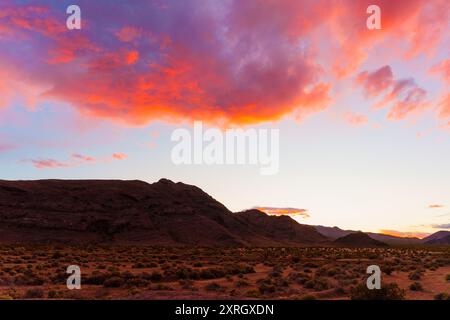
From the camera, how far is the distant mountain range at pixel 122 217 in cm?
9688

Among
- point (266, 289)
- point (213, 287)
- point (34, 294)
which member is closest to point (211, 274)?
point (213, 287)

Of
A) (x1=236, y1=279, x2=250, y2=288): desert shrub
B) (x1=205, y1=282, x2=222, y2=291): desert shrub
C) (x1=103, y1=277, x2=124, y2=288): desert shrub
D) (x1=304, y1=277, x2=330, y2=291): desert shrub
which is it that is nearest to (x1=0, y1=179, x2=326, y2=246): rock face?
(x1=236, y1=279, x2=250, y2=288): desert shrub

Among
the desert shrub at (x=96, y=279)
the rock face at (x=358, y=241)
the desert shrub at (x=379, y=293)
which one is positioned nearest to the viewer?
the desert shrub at (x=379, y=293)

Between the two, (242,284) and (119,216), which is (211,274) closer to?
(242,284)

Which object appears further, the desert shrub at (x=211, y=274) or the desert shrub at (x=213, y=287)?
the desert shrub at (x=211, y=274)

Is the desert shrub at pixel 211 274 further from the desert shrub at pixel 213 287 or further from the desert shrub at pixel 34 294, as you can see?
the desert shrub at pixel 34 294

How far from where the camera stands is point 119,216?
111 meters

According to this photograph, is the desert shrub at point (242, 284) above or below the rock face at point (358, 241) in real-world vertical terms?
above

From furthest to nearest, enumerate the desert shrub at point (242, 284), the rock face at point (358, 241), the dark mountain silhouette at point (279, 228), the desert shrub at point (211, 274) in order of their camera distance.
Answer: the dark mountain silhouette at point (279, 228), the rock face at point (358, 241), the desert shrub at point (211, 274), the desert shrub at point (242, 284)

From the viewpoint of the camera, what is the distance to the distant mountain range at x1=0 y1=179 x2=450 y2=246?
3814 inches

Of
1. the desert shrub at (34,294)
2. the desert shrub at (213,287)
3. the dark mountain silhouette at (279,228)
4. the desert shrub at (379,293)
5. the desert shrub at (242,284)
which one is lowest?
the dark mountain silhouette at (279,228)

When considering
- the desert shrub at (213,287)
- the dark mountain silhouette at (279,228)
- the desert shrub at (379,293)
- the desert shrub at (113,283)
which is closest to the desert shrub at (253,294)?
the desert shrub at (213,287)

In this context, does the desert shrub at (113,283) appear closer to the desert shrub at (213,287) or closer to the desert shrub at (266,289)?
the desert shrub at (213,287)

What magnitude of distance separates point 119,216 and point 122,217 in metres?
1.41
